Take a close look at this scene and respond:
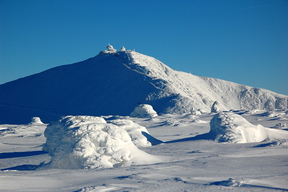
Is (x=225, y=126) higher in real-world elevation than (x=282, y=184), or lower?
higher

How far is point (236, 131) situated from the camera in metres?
10.7

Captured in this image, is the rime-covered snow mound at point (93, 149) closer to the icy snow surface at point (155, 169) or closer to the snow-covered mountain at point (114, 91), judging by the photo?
the icy snow surface at point (155, 169)

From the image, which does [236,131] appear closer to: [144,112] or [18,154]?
[18,154]

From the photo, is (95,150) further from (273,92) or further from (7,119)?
(273,92)

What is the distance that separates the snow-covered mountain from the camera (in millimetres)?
41125

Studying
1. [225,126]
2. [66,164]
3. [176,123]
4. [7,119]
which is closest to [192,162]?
[66,164]

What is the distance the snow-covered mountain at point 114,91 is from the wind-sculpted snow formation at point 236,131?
2446 cm

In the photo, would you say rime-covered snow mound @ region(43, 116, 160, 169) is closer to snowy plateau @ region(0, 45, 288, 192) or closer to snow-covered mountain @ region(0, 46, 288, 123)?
snowy plateau @ region(0, 45, 288, 192)

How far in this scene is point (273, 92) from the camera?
198 ft

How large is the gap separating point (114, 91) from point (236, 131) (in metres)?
35.2

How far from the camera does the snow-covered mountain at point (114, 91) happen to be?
41125 mm

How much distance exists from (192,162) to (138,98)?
34.8 m

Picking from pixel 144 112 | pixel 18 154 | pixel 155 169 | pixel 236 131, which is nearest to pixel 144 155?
pixel 155 169

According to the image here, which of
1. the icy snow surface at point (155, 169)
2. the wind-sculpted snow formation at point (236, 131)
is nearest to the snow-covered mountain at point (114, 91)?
the wind-sculpted snow formation at point (236, 131)
